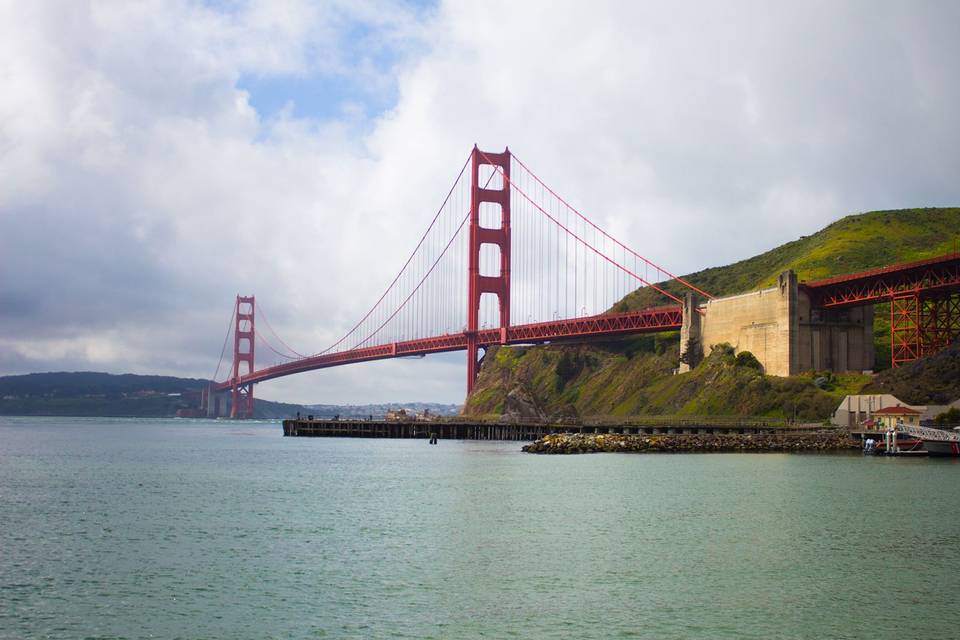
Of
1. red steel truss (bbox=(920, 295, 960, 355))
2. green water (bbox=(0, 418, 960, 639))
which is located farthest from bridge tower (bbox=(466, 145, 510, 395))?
green water (bbox=(0, 418, 960, 639))

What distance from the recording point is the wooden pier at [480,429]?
266 ft

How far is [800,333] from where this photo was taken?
91.2 m

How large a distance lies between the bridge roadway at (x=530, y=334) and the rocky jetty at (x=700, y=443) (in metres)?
28.0

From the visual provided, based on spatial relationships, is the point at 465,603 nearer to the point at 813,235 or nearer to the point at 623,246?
the point at 623,246

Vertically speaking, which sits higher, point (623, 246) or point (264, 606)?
point (623, 246)

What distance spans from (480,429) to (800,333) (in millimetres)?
32777

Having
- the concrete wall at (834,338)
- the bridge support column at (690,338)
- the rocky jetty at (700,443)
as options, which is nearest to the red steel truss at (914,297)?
the concrete wall at (834,338)

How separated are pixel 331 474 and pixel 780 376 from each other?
1943 inches

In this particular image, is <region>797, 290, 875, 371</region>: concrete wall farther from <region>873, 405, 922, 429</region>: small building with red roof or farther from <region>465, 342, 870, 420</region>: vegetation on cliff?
<region>873, 405, 922, 429</region>: small building with red roof

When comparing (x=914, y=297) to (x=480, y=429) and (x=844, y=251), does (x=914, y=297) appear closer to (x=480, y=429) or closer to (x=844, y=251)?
(x=844, y=251)

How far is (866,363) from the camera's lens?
93250 millimetres

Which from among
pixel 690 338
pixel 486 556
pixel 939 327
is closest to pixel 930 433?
pixel 939 327

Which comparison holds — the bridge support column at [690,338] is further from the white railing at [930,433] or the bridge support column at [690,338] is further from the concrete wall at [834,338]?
the white railing at [930,433]

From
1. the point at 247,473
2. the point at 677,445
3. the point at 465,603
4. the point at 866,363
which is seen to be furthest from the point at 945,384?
the point at 465,603
